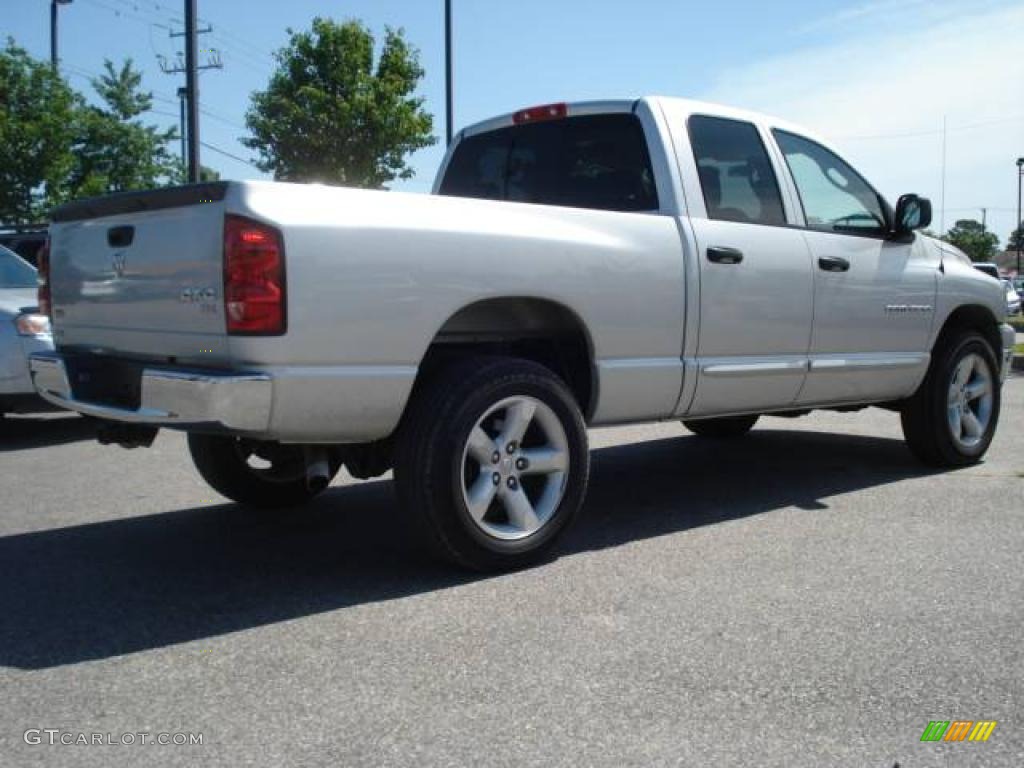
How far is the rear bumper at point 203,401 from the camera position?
319 centimetres

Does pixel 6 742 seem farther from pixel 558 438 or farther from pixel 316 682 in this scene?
pixel 558 438

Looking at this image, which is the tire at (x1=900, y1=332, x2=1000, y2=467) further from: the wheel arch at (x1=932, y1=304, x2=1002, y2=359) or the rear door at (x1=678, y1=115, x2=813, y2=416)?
the rear door at (x1=678, y1=115, x2=813, y2=416)

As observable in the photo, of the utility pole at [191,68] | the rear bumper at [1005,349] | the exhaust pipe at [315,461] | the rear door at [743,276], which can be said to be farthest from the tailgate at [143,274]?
the utility pole at [191,68]

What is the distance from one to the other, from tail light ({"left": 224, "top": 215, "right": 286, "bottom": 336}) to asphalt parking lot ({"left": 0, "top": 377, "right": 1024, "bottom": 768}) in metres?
1.00

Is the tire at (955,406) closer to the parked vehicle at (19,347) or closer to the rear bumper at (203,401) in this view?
the rear bumper at (203,401)

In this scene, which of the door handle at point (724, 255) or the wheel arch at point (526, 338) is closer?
the wheel arch at point (526, 338)

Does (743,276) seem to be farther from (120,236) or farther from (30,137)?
(30,137)

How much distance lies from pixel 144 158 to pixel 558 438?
2659cm

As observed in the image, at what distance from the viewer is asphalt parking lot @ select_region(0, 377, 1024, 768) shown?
247cm

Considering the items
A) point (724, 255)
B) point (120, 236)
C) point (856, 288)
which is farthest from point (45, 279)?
point (856, 288)

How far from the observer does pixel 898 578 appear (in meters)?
3.78

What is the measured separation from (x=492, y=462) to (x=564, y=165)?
1.83m

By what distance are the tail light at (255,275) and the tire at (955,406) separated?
4159 mm

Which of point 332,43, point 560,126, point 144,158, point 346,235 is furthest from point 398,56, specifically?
point 346,235
